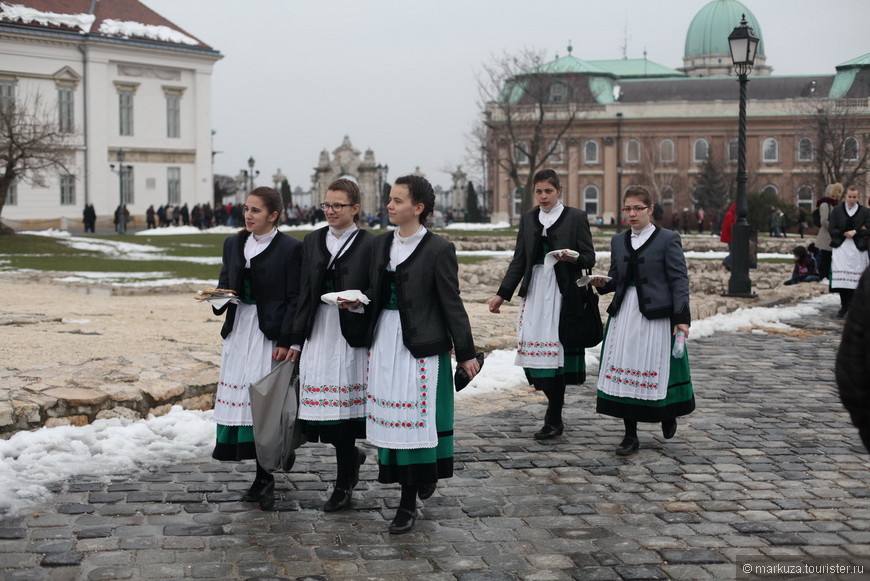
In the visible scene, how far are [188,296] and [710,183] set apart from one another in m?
54.9

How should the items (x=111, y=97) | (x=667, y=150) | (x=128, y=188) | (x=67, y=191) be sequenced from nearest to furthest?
(x=67, y=191)
(x=111, y=97)
(x=128, y=188)
(x=667, y=150)

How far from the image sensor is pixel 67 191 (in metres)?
53.0

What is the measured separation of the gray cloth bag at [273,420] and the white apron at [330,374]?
8cm

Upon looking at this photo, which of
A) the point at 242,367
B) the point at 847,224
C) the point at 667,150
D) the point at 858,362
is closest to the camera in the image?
the point at 858,362

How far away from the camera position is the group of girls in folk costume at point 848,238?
13508mm

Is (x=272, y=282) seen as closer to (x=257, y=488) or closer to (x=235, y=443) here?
(x=235, y=443)

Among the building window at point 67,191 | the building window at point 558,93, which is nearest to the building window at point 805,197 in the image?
the building window at point 558,93

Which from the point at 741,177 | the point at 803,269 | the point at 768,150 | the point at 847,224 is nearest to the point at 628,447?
the point at 847,224

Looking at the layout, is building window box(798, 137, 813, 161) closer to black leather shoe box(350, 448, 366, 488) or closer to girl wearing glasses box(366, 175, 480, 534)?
black leather shoe box(350, 448, 366, 488)

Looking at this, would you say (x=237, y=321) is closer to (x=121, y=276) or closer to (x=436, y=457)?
(x=436, y=457)

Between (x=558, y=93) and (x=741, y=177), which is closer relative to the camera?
(x=741, y=177)

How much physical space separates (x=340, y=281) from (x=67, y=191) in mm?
51220

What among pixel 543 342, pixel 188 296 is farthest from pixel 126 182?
pixel 543 342

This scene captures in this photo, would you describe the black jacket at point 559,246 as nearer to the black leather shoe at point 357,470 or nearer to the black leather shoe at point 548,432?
the black leather shoe at point 548,432
